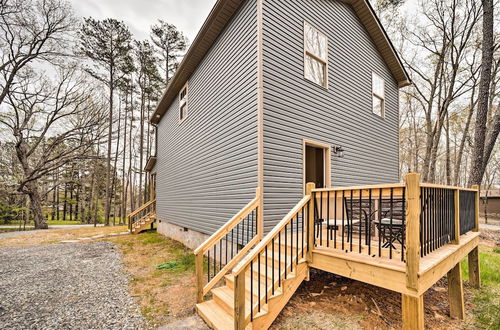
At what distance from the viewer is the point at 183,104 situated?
28.6ft

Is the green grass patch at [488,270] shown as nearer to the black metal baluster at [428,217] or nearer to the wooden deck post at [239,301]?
the black metal baluster at [428,217]

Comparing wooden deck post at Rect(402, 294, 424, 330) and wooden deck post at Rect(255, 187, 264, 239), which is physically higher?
wooden deck post at Rect(255, 187, 264, 239)

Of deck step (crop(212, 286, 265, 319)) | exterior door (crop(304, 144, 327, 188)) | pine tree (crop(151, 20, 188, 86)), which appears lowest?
deck step (crop(212, 286, 265, 319))

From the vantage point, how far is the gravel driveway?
11.0 ft

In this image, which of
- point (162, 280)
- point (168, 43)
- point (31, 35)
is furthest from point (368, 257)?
point (31, 35)

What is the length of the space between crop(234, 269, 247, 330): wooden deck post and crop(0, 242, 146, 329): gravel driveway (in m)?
1.62

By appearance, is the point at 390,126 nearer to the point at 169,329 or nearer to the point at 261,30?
the point at 261,30

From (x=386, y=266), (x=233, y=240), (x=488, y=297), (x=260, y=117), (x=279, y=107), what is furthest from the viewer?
(x=233, y=240)

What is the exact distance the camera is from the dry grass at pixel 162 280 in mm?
3627

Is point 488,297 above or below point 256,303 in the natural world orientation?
below

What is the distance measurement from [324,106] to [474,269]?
4653 mm

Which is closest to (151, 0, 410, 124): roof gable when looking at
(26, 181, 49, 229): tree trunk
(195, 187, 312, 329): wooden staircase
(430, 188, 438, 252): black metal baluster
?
(195, 187, 312, 329): wooden staircase

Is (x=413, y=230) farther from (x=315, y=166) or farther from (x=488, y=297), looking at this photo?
(x=315, y=166)

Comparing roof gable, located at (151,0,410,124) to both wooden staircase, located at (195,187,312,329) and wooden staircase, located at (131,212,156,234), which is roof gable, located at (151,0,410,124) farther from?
wooden staircase, located at (131,212,156,234)
